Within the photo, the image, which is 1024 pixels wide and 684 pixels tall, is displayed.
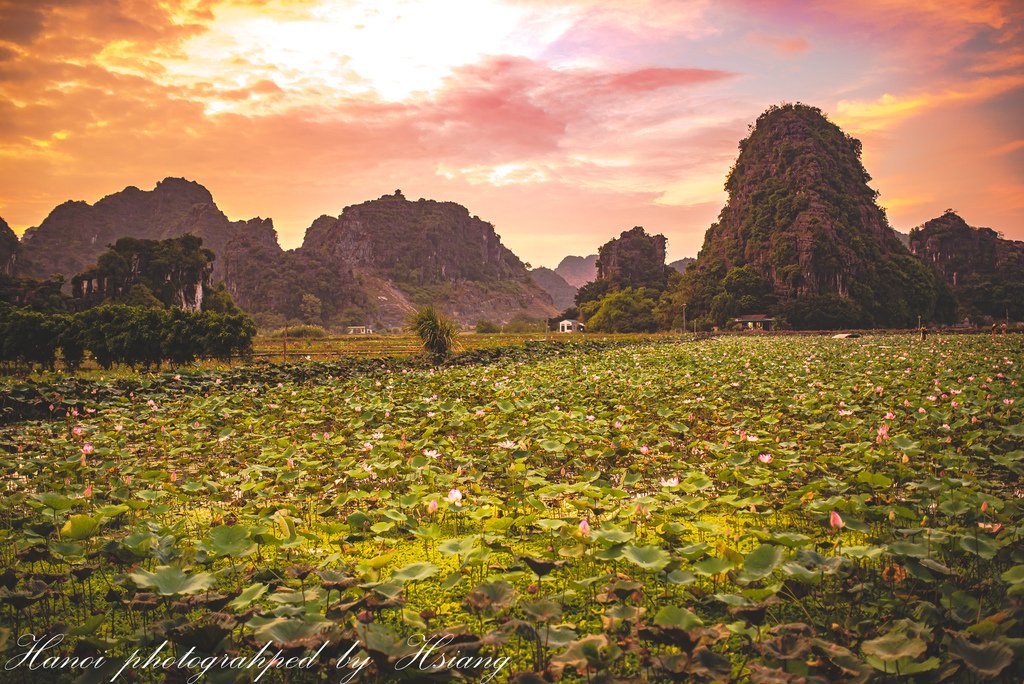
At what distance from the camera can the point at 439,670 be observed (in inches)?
84.8

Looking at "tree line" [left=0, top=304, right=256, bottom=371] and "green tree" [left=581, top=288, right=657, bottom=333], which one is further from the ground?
"green tree" [left=581, top=288, right=657, bottom=333]

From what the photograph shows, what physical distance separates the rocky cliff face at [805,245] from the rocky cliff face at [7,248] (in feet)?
377

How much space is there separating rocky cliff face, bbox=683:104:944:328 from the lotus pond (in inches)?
2518

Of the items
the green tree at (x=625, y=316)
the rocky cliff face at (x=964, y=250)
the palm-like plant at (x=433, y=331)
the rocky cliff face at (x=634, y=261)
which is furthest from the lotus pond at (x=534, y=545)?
the rocky cliff face at (x=964, y=250)

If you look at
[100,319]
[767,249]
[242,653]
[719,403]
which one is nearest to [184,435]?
[242,653]

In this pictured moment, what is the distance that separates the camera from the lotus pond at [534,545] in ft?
7.23

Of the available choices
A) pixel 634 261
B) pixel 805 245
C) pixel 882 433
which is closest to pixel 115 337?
pixel 882 433

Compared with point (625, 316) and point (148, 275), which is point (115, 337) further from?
point (625, 316)

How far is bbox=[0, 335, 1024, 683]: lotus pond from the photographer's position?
7.23 feet

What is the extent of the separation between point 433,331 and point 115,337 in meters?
10.0

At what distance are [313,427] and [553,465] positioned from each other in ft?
12.2

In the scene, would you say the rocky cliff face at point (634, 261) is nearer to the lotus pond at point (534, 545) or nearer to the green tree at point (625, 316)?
the green tree at point (625, 316)

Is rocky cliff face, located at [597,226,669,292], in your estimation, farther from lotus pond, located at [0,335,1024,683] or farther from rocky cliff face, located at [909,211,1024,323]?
lotus pond, located at [0,335,1024,683]

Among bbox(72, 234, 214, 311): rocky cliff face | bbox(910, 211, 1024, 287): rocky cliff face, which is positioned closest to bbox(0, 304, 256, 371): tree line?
bbox(72, 234, 214, 311): rocky cliff face
